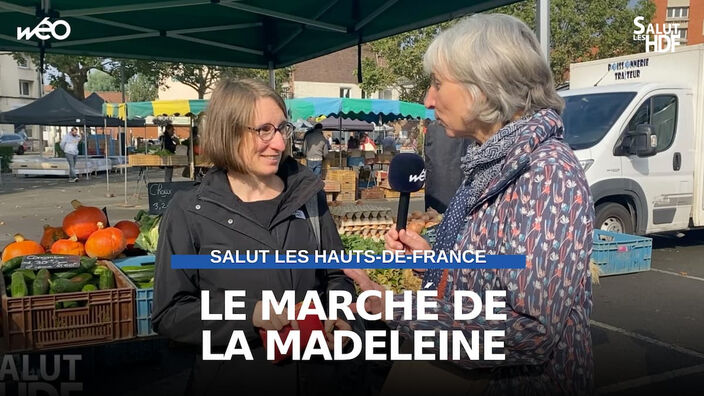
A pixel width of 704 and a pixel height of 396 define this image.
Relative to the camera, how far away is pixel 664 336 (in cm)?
532

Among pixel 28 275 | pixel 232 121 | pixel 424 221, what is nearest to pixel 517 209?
pixel 232 121

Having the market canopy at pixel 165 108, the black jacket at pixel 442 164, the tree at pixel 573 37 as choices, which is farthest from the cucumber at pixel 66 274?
the tree at pixel 573 37

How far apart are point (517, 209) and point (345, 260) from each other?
0.60 metres

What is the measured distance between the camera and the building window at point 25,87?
192ft

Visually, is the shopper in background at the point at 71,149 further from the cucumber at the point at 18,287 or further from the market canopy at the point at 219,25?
the cucumber at the point at 18,287

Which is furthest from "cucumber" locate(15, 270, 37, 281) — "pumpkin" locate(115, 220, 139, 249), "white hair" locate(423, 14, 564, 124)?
"white hair" locate(423, 14, 564, 124)

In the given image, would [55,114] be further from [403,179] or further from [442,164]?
[403,179]

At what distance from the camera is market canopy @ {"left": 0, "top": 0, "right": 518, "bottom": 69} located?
5.07 meters

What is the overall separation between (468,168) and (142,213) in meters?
5.18

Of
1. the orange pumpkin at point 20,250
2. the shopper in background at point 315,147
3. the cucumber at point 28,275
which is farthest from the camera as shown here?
the shopper in background at point 315,147

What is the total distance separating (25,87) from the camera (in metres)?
59.4

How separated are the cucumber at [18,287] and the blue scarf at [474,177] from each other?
332 cm

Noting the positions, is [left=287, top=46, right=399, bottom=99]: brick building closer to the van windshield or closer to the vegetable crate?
the van windshield

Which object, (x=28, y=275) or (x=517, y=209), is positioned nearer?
(x=517, y=209)
